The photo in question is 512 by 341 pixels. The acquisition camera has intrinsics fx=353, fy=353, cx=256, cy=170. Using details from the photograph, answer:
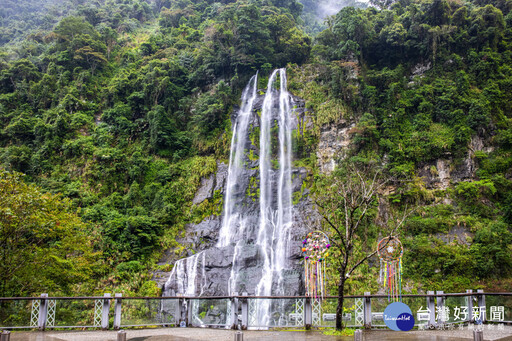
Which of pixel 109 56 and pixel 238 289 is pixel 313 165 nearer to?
pixel 238 289

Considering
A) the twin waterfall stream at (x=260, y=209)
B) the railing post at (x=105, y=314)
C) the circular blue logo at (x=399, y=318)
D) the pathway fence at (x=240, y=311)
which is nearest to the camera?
the circular blue logo at (x=399, y=318)

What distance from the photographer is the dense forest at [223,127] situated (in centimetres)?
1702

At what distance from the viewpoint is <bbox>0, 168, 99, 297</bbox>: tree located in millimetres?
12312

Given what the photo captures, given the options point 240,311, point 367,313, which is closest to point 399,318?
point 367,313

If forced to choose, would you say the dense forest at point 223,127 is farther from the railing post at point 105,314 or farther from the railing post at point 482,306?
the railing post at point 482,306

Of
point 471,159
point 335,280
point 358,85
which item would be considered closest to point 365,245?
point 335,280

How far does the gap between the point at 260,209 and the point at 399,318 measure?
1574cm

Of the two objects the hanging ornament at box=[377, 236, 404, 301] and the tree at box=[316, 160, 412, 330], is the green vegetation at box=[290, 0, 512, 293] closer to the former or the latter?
the tree at box=[316, 160, 412, 330]

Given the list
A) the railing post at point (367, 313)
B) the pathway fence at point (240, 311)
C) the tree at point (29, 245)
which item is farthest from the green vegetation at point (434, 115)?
the tree at point (29, 245)

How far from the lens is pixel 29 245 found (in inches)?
554

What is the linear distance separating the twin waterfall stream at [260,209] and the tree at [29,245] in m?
5.78

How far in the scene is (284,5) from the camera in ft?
121

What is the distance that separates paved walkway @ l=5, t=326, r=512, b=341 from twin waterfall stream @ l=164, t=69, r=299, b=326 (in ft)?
21.0

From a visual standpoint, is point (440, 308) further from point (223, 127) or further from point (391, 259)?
point (223, 127)
